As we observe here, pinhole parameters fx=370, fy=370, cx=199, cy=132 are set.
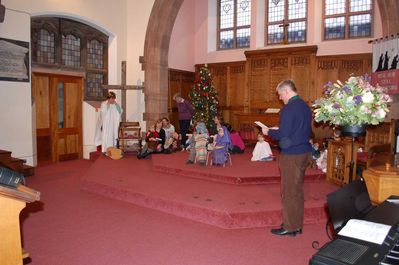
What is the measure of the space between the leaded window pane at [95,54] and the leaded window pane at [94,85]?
244mm

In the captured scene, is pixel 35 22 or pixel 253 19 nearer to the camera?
pixel 35 22

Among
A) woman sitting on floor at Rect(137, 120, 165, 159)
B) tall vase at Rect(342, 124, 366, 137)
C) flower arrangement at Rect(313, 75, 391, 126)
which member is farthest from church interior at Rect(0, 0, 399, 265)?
flower arrangement at Rect(313, 75, 391, 126)

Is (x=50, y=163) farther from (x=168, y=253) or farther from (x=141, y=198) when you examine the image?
(x=168, y=253)

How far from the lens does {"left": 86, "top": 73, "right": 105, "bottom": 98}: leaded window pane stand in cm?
915

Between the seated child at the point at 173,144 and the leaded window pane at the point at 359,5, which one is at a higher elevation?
the leaded window pane at the point at 359,5

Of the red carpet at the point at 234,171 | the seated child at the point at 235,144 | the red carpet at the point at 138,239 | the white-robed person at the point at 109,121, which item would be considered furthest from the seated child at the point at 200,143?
the white-robed person at the point at 109,121

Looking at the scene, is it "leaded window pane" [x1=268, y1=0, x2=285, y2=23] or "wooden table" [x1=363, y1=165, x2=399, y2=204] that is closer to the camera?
"wooden table" [x1=363, y1=165, x2=399, y2=204]

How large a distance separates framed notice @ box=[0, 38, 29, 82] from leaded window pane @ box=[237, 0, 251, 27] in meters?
6.28

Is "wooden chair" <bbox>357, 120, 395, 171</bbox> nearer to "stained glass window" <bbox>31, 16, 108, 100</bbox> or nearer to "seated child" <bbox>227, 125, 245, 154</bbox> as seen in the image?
"seated child" <bbox>227, 125, 245, 154</bbox>

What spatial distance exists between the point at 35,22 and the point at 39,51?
23.9 inches

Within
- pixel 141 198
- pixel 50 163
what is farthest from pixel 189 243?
pixel 50 163

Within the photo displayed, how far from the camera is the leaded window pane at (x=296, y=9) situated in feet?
33.3

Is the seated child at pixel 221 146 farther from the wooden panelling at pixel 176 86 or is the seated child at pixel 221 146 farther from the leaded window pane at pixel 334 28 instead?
the leaded window pane at pixel 334 28

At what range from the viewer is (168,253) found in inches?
143
